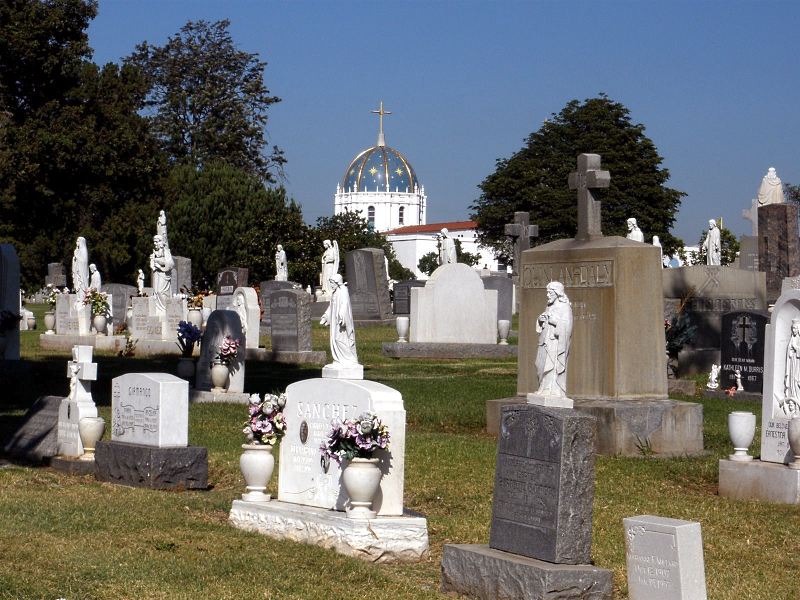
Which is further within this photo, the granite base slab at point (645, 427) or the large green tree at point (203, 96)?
the large green tree at point (203, 96)

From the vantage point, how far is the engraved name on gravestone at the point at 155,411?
12.6 m

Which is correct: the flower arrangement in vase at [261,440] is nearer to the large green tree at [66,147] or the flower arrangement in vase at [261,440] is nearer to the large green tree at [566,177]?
the large green tree at [66,147]

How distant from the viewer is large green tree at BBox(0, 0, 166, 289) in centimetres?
3709

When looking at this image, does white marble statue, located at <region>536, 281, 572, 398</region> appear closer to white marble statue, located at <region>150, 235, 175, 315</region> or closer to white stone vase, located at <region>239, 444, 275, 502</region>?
white stone vase, located at <region>239, 444, 275, 502</region>

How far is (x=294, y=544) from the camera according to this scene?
971 centimetres

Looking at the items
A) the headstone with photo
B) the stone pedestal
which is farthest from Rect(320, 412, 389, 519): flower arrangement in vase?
the stone pedestal

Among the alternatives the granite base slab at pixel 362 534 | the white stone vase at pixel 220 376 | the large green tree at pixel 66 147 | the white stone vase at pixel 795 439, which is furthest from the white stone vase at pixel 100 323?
the white stone vase at pixel 795 439

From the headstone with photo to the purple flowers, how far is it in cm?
149

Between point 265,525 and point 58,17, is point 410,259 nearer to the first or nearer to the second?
point 58,17

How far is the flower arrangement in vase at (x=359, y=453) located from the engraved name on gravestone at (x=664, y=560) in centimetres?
258

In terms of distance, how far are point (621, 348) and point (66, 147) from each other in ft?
105

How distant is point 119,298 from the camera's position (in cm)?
3991

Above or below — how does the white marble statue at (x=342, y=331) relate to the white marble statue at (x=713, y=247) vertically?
below

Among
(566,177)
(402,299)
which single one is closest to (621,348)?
(402,299)
